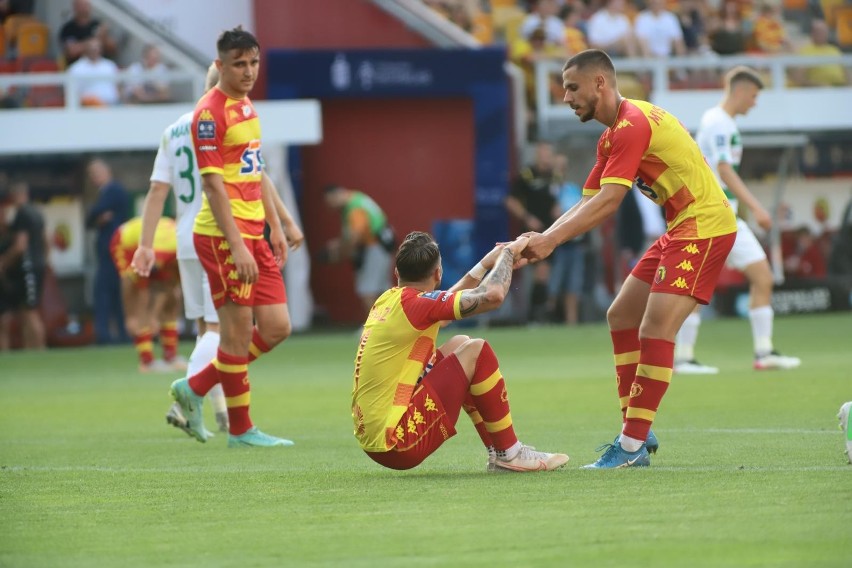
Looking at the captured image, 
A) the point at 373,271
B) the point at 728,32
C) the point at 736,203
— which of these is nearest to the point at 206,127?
the point at 736,203

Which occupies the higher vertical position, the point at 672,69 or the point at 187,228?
the point at 672,69

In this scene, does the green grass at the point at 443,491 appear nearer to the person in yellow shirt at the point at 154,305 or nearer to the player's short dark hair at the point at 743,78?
the player's short dark hair at the point at 743,78

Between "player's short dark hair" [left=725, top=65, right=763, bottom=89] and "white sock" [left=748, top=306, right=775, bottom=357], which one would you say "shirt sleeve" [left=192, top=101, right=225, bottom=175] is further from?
"white sock" [left=748, top=306, right=775, bottom=357]

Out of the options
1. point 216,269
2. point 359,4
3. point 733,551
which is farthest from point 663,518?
point 359,4

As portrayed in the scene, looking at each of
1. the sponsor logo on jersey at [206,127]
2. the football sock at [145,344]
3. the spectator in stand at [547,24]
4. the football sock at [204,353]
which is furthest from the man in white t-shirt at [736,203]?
the spectator in stand at [547,24]

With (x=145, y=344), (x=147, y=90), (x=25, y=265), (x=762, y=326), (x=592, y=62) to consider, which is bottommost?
(x=145, y=344)

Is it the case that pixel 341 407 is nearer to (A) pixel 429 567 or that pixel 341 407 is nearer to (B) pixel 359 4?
(A) pixel 429 567

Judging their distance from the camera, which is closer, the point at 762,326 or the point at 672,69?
the point at 762,326

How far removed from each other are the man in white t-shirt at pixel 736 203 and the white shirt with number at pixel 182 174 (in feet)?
15.0

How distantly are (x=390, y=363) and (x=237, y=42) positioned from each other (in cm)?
252

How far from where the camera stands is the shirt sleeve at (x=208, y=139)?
8.68 meters

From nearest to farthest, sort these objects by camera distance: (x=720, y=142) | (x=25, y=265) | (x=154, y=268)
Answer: (x=720, y=142) → (x=154, y=268) → (x=25, y=265)

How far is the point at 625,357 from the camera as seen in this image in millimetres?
8055

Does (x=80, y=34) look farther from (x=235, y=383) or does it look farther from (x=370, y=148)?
(x=235, y=383)
